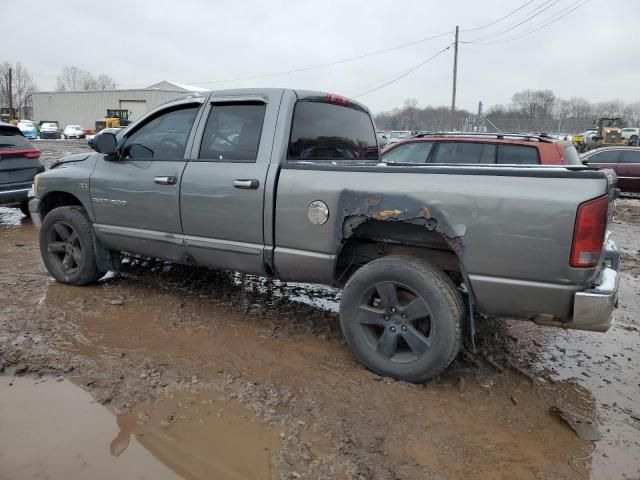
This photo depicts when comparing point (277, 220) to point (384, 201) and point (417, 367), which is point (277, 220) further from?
point (417, 367)

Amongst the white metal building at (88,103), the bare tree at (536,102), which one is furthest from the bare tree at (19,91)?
the bare tree at (536,102)

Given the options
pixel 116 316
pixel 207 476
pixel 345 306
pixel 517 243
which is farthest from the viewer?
pixel 116 316

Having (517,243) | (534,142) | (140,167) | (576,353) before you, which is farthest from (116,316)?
(534,142)

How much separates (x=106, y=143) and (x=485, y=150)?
5.07m

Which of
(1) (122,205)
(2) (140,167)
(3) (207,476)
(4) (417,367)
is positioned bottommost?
(3) (207,476)

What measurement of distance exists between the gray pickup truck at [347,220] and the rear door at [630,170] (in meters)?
11.7

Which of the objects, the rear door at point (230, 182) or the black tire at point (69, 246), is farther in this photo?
the black tire at point (69, 246)

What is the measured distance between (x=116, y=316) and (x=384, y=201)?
2627 millimetres

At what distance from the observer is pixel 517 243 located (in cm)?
267

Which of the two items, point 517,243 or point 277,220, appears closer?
point 517,243

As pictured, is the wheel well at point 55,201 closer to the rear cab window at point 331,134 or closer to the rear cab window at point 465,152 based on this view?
the rear cab window at point 331,134

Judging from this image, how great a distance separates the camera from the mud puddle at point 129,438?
2.29 metres

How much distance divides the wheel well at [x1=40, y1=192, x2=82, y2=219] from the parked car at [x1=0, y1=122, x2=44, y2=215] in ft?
10.3

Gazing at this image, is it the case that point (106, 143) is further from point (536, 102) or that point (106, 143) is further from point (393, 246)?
point (536, 102)
